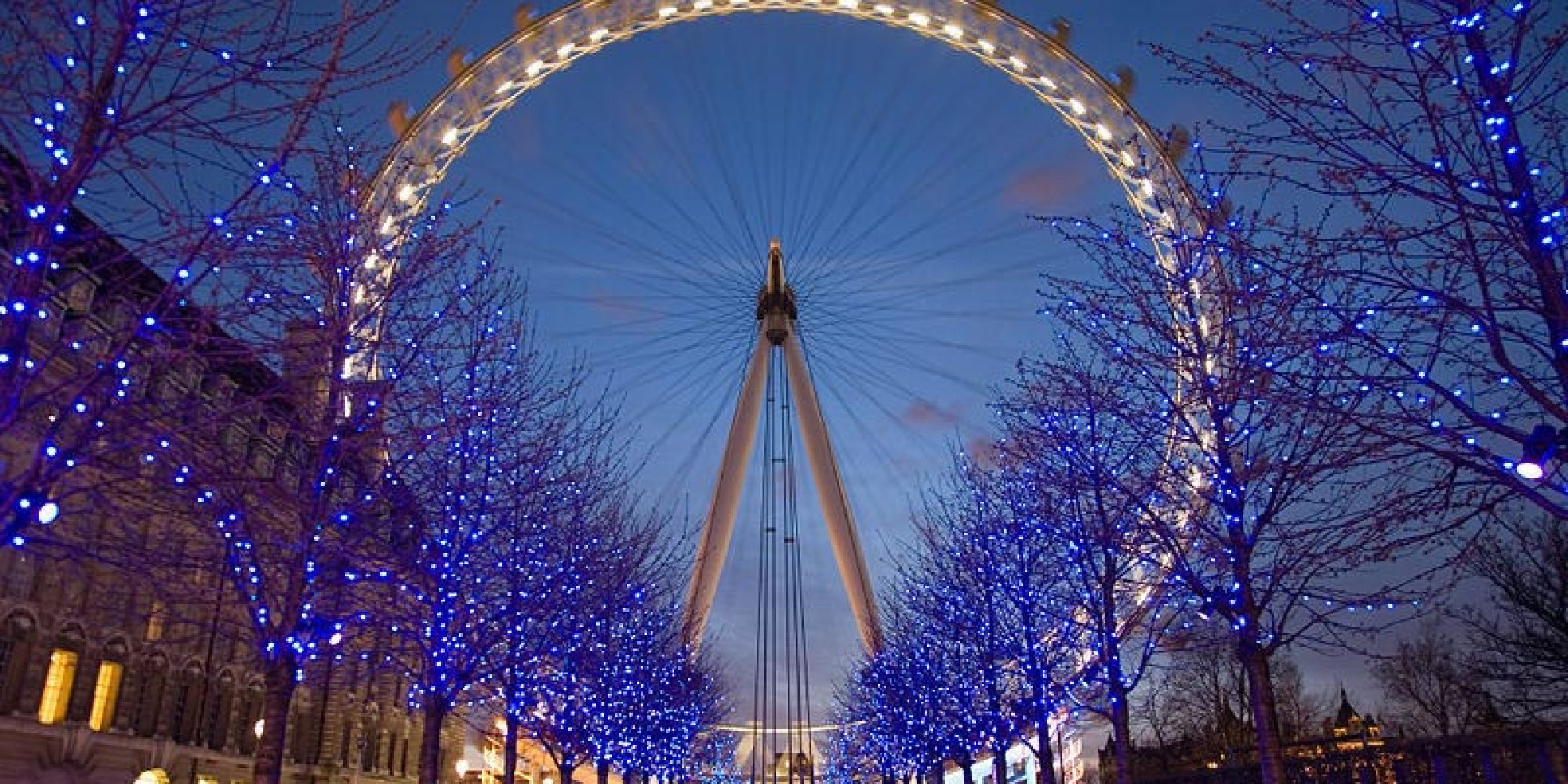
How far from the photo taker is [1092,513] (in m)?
24.7

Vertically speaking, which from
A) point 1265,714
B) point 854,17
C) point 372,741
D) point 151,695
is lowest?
point 1265,714

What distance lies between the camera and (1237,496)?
1664 cm

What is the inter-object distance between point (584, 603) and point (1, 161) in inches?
895

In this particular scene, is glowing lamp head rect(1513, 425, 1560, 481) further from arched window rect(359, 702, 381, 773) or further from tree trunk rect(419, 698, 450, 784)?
arched window rect(359, 702, 381, 773)

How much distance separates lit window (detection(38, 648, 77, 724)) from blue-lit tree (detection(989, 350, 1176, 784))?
25262 mm

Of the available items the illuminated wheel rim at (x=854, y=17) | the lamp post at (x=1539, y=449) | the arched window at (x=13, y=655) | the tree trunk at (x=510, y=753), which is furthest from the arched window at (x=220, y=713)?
the lamp post at (x=1539, y=449)

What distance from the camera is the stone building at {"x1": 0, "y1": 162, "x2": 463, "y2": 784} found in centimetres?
2712

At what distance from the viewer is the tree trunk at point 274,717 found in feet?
50.0

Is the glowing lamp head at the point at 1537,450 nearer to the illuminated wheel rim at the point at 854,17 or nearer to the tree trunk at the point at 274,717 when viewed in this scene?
the tree trunk at the point at 274,717

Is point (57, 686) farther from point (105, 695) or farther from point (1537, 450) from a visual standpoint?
point (1537, 450)

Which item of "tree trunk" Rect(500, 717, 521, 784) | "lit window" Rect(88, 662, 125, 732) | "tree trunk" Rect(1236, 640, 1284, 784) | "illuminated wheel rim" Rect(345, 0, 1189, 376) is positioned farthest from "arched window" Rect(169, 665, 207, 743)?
"tree trunk" Rect(1236, 640, 1284, 784)

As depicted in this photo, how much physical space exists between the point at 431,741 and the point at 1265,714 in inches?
602

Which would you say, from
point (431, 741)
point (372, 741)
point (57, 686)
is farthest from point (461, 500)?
point (372, 741)

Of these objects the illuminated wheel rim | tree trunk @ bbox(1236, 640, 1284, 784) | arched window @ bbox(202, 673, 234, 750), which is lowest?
tree trunk @ bbox(1236, 640, 1284, 784)
